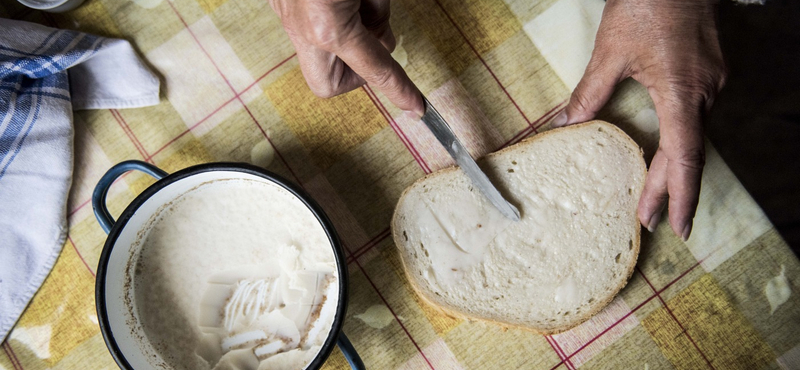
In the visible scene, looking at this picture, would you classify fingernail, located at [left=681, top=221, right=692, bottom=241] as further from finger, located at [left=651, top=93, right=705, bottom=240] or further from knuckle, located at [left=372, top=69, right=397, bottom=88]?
knuckle, located at [left=372, top=69, right=397, bottom=88]

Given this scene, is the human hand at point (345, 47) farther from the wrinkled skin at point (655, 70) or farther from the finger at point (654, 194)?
the finger at point (654, 194)

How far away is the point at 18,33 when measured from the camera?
97 centimetres

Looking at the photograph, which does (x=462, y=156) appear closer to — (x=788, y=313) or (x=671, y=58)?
(x=671, y=58)

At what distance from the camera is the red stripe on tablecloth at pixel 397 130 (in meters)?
1.00

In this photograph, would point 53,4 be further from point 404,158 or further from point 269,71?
point 404,158

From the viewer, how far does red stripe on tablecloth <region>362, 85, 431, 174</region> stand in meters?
1.00

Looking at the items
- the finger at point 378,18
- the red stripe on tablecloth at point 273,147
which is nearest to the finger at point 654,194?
the finger at point 378,18

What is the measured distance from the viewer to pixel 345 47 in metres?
0.76

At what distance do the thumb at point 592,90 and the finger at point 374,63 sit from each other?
30 centimetres

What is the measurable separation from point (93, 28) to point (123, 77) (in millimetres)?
145

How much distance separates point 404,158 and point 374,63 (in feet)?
0.86

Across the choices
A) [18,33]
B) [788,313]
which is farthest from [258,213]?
[788,313]

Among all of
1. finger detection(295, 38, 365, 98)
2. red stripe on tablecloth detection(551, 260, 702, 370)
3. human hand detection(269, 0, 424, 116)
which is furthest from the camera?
red stripe on tablecloth detection(551, 260, 702, 370)

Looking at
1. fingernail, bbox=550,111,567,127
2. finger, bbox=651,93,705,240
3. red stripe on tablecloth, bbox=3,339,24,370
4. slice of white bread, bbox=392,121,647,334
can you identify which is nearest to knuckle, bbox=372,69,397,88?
slice of white bread, bbox=392,121,647,334
